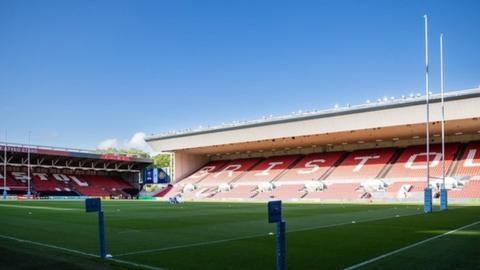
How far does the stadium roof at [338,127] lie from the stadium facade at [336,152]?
9 cm

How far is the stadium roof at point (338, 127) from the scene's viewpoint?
3922cm

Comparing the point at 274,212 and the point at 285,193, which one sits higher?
the point at 274,212

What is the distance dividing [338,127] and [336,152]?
41.1 ft

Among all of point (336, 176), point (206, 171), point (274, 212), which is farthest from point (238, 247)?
point (206, 171)

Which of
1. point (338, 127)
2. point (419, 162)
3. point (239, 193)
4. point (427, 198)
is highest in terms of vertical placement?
point (338, 127)

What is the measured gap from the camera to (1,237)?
42.1 ft

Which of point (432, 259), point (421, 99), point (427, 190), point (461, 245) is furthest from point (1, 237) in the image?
point (421, 99)

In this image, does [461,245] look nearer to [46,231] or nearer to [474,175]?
[46,231]

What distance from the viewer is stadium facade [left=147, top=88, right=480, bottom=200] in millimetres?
41219

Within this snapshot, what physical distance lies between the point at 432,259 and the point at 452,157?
41074 millimetres

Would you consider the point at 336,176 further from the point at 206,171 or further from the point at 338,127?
the point at 206,171

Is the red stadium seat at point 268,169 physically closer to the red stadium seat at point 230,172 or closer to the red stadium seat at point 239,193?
the red stadium seat at point 230,172

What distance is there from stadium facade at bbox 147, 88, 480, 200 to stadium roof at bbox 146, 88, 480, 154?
0.09 meters

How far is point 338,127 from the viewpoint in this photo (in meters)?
46.1
